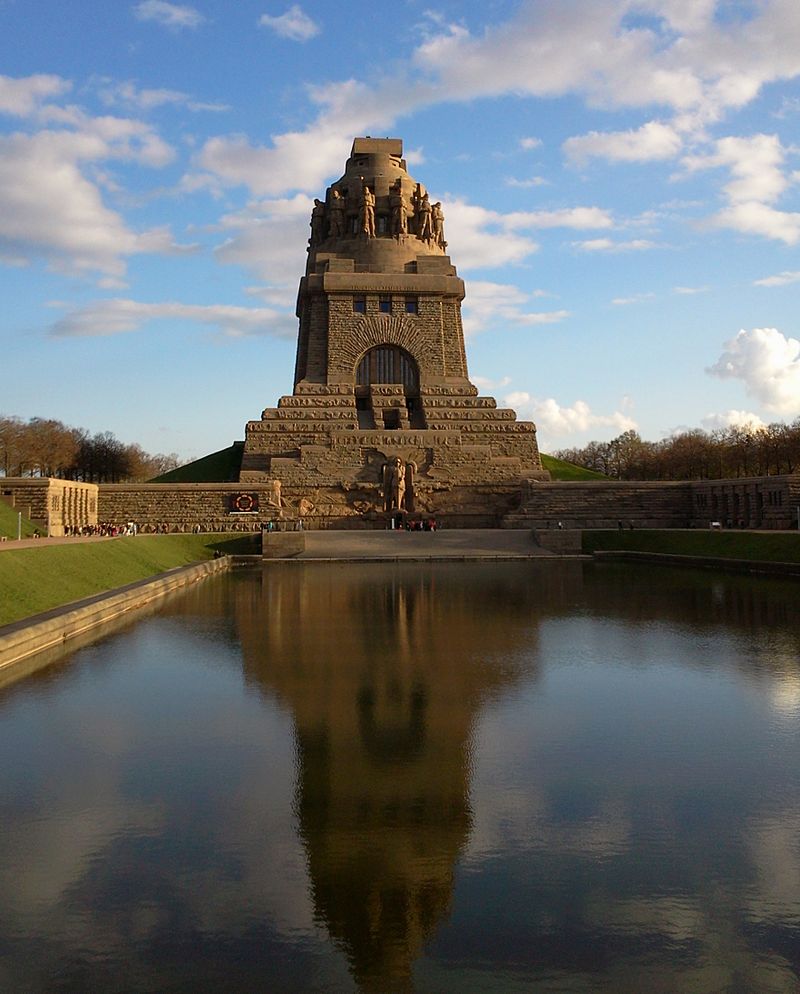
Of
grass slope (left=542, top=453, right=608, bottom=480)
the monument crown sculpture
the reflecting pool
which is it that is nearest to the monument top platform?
the monument crown sculpture

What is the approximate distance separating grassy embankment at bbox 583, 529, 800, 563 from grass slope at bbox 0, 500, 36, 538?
22.8 m

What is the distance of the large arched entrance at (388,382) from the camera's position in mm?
55625

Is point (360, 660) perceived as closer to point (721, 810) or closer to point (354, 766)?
point (354, 766)

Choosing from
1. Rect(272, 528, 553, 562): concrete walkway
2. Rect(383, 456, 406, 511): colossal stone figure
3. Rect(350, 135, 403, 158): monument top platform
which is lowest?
Rect(272, 528, 553, 562): concrete walkway

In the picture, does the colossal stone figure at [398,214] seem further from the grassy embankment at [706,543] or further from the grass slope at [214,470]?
the grassy embankment at [706,543]

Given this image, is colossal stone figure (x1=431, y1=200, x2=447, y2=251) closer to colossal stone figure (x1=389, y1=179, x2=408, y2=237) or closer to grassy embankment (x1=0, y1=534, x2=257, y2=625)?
colossal stone figure (x1=389, y1=179, x2=408, y2=237)

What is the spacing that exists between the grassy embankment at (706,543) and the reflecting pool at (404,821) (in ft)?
50.8

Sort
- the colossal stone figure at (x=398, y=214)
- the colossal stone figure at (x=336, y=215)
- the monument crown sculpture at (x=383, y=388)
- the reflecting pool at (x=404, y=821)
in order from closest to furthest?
the reflecting pool at (x=404, y=821)
the monument crown sculpture at (x=383, y=388)
the colossal stone figure at (x=398, y=214)
the colossal stone figure at (x=336, y=215)

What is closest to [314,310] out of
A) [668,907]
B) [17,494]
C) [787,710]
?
[17,494]

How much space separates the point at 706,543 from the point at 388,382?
29.7 m

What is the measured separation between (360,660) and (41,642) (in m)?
5.11

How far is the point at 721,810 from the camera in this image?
20.3ft

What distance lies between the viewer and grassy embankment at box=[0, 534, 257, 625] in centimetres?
1584

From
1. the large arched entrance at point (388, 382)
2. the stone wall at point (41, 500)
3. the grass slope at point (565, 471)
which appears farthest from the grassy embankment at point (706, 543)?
the stone wall at point (41, 500)
